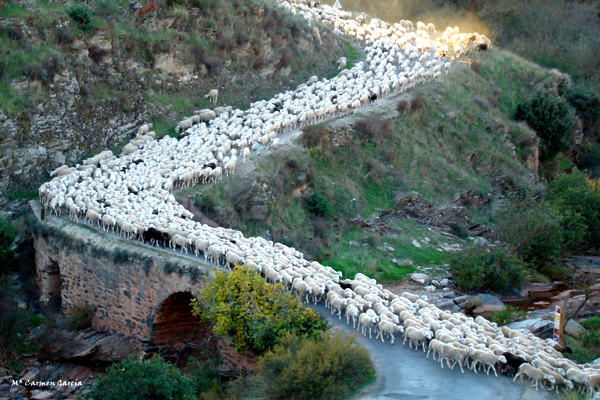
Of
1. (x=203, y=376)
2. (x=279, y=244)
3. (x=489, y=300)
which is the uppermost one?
(x=279, y=244)

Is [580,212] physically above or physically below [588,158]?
below

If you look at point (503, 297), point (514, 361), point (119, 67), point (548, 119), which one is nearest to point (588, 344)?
point (514, 361)

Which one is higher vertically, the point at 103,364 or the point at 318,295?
the point at 318,295

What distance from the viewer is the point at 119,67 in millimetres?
34000

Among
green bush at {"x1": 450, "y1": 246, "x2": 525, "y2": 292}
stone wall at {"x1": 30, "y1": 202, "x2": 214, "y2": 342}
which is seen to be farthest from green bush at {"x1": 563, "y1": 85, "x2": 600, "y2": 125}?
stone wall at {"x1": 30, "y1": 202, "x2": 214, "y2": 342}

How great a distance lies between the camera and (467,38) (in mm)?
47062

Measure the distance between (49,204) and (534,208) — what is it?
2213 cm

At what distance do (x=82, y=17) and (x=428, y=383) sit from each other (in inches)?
1059

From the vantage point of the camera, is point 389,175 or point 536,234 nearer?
point 536,234

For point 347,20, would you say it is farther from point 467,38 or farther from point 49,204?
point 49,204

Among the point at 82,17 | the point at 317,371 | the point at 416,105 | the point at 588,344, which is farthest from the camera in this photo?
the point at 416,105

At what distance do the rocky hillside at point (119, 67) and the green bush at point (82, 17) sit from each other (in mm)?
53

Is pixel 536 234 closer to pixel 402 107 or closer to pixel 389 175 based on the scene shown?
pixel 389 175

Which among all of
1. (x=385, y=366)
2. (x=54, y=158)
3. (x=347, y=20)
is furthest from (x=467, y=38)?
(x=385, y=366)
